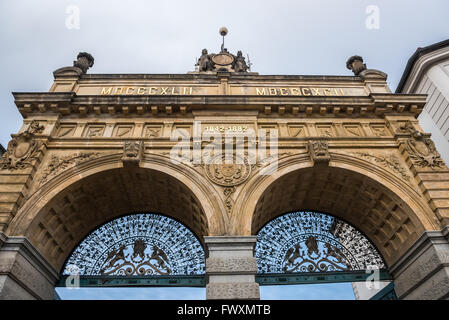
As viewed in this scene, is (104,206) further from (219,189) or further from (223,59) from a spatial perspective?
(223,59)

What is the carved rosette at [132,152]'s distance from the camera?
790 cm

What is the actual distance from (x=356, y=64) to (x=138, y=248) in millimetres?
10565

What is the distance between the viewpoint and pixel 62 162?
797 centimetres

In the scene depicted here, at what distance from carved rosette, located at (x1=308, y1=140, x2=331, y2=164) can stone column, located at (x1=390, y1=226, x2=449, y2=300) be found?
2.95m

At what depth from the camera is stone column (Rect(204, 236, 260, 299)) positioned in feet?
19.9

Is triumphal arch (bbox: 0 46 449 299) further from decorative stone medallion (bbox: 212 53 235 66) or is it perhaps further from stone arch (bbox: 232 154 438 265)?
decorative stone medallion (bbox: 212 53 235 66)

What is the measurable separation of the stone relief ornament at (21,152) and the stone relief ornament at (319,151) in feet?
25.1

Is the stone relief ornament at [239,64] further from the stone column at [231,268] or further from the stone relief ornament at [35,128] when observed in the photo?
the stone column at [231,268]

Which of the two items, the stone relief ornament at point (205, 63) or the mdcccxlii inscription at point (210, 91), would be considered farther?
the stone relief ornament at point (205, 63)

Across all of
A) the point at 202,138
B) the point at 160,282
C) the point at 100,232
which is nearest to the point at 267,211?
the point at 202,138

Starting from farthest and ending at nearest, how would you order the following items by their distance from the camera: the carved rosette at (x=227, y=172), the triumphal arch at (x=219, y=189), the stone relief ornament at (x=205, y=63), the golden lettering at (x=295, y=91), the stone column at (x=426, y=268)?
the stone relief ornament at (x=205, y=63)
the golden lettering at (x=295, y=91)
the carved rosette at (x=227, y=172)
the triumphal arch at (x=219, y=189)
the stone column at (x=426, y=268)

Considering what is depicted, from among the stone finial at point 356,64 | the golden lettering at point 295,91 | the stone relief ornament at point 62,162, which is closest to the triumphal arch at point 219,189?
the stone relief ornament at point 62,162

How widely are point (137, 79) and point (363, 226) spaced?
9323 millimetres

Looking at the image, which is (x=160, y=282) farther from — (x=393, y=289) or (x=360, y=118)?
(x=360, y=118)
